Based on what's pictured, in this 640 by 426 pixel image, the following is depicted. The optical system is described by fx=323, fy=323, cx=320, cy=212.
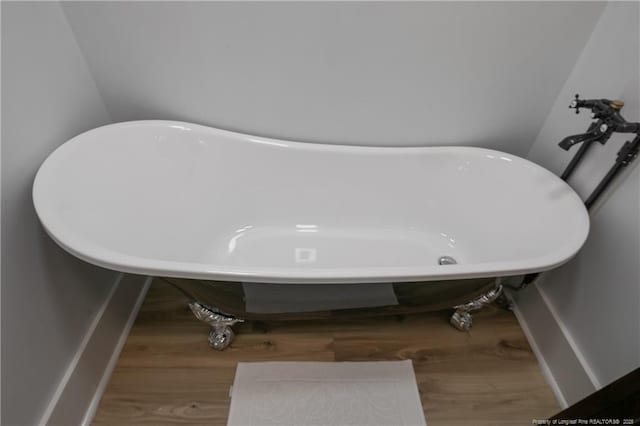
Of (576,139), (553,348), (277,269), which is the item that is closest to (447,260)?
(553,348)

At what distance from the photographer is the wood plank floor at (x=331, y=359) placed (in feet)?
3.24

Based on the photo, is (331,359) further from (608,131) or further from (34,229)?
(608,131)

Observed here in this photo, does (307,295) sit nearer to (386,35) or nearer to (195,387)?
(195,387)

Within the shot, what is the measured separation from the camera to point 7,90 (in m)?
0.72

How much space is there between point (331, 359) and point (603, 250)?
89cm

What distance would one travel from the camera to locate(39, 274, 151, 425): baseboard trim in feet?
2.85

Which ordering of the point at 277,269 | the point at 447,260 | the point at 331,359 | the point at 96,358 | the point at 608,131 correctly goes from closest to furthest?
1. the point at 277,269
2. the point at 608,131
3. the point at 96,358
4. the point at 331,359
5. the point at 447,260

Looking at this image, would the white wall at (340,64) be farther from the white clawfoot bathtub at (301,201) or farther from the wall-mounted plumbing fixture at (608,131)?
the wall-mounted plumbing fixture at (608,131)

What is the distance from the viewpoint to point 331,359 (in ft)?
3.62

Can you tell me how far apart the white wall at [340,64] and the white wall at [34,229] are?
16 cm

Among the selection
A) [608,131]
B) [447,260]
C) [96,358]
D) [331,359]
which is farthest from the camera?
[447,260]

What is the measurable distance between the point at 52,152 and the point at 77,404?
0.71m

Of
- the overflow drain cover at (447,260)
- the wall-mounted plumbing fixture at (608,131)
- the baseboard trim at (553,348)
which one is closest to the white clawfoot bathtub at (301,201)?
the overflow drain cover at (447,260)

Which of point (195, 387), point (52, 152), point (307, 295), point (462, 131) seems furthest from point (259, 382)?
point (462, 131)
